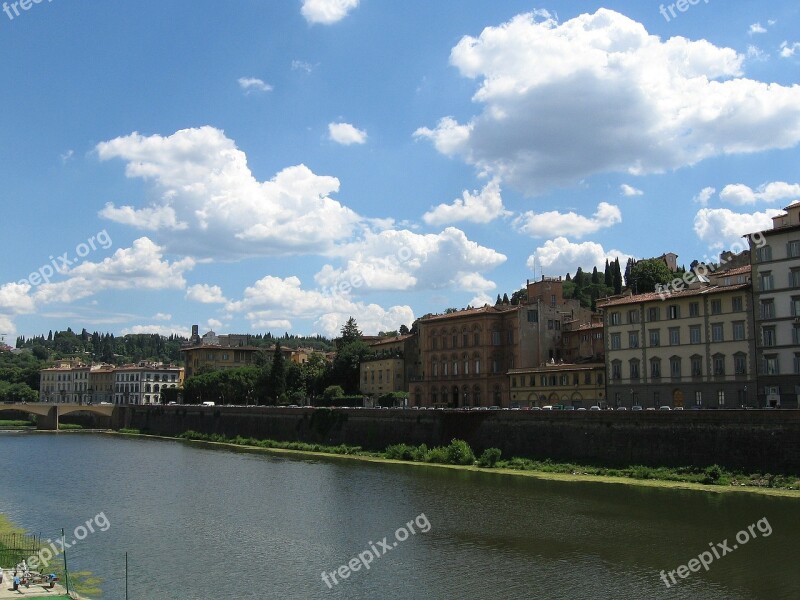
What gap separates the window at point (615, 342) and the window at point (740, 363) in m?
11.8

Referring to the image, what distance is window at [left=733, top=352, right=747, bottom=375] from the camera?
5981 cm

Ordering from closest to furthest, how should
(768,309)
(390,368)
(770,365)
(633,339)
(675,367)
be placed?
(770,365) < (768,309) < (675,367) < (633,339) < (390,368)

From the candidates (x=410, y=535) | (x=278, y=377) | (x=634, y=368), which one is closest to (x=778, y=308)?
(x=634, y=368)

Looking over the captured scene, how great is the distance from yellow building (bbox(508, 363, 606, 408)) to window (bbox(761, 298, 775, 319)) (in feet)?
57.8

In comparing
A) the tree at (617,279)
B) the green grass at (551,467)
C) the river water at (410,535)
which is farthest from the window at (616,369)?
the tree at (617,279)

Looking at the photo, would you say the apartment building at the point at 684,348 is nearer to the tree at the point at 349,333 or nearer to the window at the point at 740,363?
the window at the point at 740,363

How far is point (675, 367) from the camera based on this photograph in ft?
214

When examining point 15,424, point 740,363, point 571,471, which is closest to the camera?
point 571,471

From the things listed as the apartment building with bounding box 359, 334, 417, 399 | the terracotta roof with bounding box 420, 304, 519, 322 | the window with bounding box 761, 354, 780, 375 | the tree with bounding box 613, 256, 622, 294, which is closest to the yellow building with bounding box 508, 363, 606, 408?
the terracotta roof with bounding box 420, 304, 519, 322

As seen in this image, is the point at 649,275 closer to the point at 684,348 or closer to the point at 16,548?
the point at 684,348

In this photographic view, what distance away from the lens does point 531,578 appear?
89.1ft

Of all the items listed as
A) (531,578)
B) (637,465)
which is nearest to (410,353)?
(637,465)

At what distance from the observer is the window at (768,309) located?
191ft

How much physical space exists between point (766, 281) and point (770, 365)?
639cm
